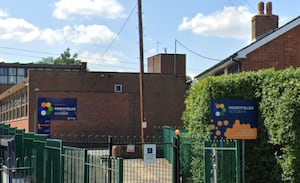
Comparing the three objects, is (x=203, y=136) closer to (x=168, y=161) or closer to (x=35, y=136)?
(x=35, y=136)

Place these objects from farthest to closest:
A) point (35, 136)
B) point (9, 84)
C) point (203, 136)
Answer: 1. point (9, 84)
2. point (203, 136)
3. point (35, 136)

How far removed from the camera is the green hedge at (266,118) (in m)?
12.3

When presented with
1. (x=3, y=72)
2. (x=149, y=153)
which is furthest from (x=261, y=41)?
(x=3, y=72)

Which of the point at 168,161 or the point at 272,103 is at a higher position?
the point at 272,103

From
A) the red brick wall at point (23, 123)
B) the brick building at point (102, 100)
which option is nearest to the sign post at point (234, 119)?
the brick building at point (102, 100)

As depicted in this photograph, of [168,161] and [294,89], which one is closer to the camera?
[294,89]

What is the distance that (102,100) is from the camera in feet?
141

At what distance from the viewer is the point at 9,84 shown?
7306 centimetres

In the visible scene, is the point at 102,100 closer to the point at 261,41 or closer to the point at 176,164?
the point at 261,41

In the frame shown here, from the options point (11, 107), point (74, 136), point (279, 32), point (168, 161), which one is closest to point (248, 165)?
point (168, 161)

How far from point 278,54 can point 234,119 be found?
9.76 meters

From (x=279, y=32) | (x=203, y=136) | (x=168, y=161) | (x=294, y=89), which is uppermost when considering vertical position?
(x=279, y=32)

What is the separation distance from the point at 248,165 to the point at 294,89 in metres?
2.47

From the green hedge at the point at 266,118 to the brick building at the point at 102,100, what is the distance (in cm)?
2709
